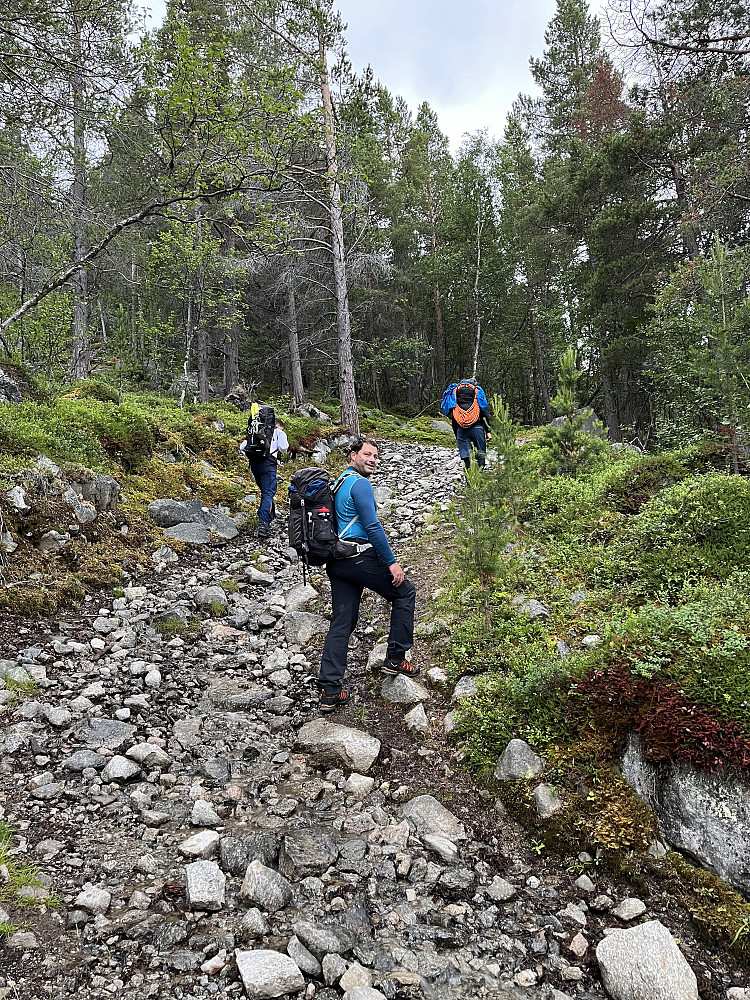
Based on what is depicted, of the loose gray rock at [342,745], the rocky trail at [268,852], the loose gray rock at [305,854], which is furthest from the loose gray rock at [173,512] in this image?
the loose gray rock at [305,854]

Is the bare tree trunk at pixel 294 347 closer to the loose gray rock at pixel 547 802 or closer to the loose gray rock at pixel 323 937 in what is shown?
the loose gray rock at pixel 547 802

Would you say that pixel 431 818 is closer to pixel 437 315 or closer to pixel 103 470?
pixel 103 470

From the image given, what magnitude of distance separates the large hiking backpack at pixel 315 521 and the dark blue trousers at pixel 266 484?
5.18 meters

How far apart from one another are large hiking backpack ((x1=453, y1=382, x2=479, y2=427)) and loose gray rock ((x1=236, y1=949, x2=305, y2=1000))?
28.3ft

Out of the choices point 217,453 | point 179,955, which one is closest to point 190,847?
point 179,955

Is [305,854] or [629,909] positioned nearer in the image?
[629,909]

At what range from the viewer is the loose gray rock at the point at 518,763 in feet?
13.3

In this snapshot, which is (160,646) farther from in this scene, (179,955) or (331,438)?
(331,438)

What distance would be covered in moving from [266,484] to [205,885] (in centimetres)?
797

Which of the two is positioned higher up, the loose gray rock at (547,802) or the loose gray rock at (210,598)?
the loose gray rock at (210,598)

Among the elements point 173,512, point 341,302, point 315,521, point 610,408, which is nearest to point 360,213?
point 341,302

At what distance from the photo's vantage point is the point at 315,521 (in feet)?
17.6

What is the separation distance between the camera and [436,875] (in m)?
3.48

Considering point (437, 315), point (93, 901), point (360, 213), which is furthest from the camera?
point (437, 315)
